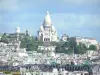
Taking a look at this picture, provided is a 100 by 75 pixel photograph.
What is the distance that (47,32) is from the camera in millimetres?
112750

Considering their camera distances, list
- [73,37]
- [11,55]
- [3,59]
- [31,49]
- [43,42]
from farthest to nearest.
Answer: [73,37], [43,42], [31,49], [11,55], [3,59]

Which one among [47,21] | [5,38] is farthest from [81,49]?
[47,21]

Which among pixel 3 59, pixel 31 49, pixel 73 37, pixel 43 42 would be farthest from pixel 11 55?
pixel 73 37

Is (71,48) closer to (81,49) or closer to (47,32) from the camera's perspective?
(81,49)

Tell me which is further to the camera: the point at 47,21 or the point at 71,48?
the point at 47,21

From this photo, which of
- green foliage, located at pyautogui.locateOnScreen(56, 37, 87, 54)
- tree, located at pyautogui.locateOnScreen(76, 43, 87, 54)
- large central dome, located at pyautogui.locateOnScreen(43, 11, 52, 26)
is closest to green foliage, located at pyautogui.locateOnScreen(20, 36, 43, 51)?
green foliage, located at pyautogui.locateOnScreen(56, 37, 87, 54)

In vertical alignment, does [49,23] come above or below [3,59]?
above

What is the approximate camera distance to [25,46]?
326 feet

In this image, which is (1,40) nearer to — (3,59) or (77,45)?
(77,45)

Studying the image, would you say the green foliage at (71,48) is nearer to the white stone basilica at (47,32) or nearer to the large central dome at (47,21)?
the white stone basilica at (47,32)

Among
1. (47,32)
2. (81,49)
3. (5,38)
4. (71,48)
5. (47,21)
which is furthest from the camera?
(47,21)

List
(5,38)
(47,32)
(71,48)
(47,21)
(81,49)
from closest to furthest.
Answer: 1. (81,49)
2. (71,48)
3. (5,38)
4. (47,32)
5. (47,21)

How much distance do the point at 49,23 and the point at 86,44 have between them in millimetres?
9956

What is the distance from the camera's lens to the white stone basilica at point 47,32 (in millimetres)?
112438
